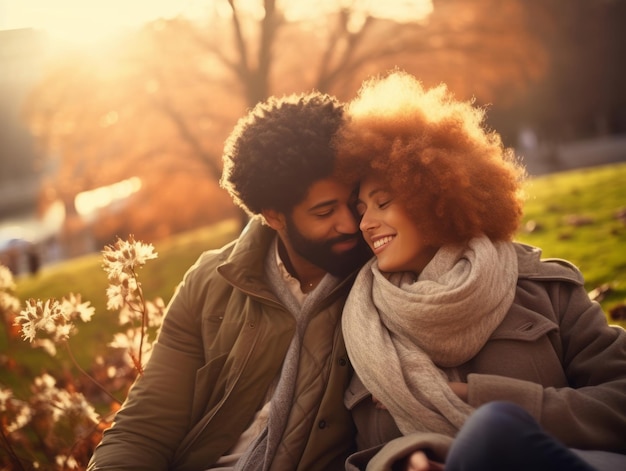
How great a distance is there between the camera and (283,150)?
3.30m

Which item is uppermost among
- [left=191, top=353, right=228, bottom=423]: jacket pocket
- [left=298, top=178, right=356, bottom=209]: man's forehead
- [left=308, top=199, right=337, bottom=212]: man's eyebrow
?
[left=298, top=178, right=356, bottom=209]: man's forehead

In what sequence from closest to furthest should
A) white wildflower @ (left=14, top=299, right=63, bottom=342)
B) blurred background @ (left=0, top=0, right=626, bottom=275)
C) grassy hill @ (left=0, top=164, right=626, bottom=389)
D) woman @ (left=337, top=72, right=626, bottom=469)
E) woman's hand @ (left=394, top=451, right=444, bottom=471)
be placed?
woman's hand @ (left=394, top=451, right=444, bottom=471), woman @ (left=337, top=72, right=626, bottom=469), white wildflower @ (left=14, top=299, right=63, bottom=342), grassy hill @ (left=0, top=164, right=626, bottom=389), blurred background @ (left=0, top=0, right=626, bottom=275)

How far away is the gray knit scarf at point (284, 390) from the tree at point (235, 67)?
6883mm

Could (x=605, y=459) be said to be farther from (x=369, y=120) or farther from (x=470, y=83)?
(x=470, y=83)

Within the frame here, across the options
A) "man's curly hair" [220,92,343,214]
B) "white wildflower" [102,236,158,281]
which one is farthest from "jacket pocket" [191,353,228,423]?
"man's curly hair" [220,92,343,214]

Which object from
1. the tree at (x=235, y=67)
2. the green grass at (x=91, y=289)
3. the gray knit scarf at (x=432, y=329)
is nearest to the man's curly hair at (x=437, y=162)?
the gray knit scarf at (x=432, y=329)

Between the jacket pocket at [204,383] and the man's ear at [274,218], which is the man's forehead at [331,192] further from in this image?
the jacket pocket at [204,383]

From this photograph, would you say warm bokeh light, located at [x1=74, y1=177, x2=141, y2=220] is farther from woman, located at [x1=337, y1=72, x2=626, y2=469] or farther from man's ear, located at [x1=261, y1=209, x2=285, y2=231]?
woman, located at [x1=337, y1=72, x2=626, y2=469]

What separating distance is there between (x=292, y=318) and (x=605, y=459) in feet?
4.80

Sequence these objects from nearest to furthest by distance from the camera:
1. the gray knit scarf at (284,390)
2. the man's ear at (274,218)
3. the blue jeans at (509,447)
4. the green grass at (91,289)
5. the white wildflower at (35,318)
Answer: the blue jeans at (509,447) < the gray knit scarf at (284,390) < the white wildflower at (35,318) < the man's ear at (274,218) < the green grass at (91,289)

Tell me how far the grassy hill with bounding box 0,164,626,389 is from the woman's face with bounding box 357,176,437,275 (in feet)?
4.86

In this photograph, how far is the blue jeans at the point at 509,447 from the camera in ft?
6.37

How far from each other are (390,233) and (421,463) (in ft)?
3.21

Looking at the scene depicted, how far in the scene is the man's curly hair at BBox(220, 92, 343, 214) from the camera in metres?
3.25
